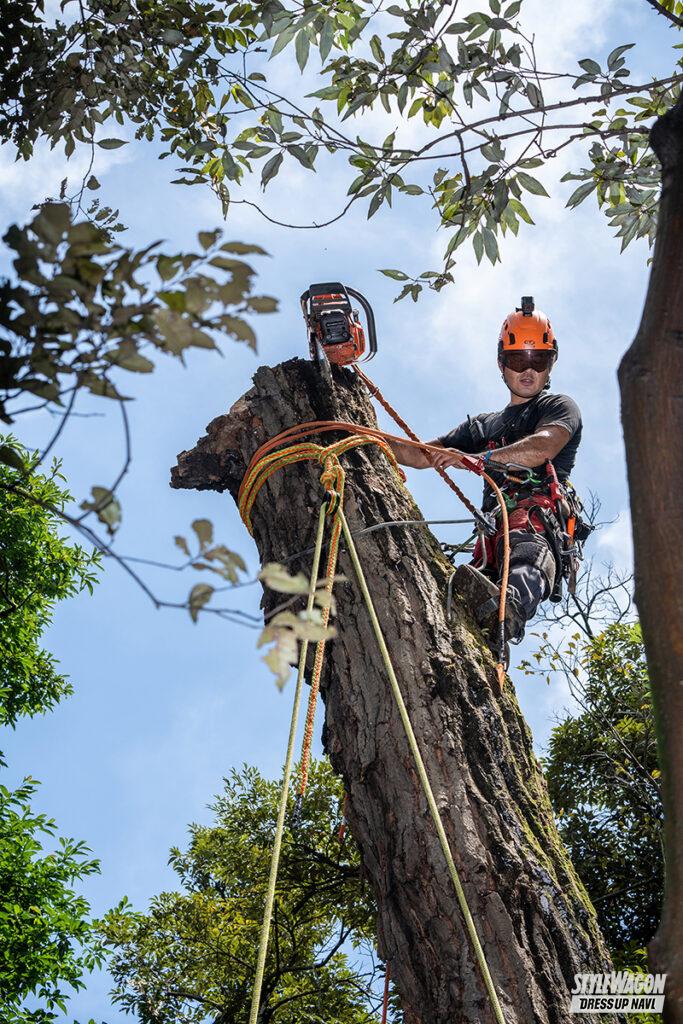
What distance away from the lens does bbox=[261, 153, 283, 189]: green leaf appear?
3684 millimetres

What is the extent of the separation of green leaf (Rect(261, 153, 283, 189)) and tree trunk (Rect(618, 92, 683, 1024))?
191 cm

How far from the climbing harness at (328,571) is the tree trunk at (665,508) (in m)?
0.59

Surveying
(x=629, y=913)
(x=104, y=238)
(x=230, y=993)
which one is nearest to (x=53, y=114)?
(x=104, y=238)

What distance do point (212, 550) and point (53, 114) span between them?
125 inches

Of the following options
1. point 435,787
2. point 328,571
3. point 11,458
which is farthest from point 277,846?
point 11,458

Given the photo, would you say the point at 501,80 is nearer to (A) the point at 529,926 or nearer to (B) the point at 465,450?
(B) the point at 465,450

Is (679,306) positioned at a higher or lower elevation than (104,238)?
higher

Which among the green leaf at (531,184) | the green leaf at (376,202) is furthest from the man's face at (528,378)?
the green leaf at (376,202)

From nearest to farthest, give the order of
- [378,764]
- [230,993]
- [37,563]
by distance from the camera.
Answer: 1. [378,764]
2. [230,993]
3. [37,563]

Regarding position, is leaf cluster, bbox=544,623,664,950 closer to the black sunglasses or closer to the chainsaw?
the black sunglasses

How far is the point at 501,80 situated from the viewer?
139 inches

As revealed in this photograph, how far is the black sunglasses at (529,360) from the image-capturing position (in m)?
4.39

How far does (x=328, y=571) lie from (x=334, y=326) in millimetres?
1082

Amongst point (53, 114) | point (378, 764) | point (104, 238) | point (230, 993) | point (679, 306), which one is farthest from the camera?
point (230, 993)
